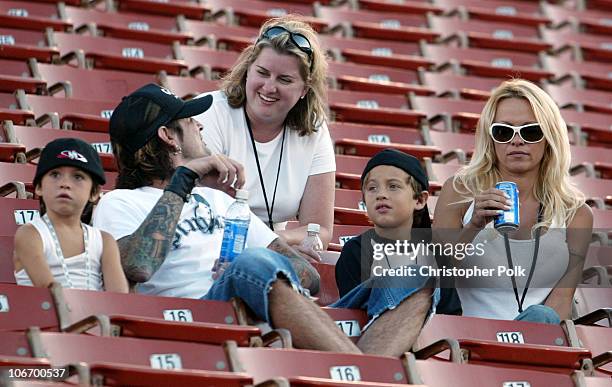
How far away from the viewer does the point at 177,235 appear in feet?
15.1

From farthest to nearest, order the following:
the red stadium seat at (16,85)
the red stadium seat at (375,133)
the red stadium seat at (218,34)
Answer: the red stadium seat at (218,34) < the red stadium seat at (375,133) < the red stadium seat at (16,85)

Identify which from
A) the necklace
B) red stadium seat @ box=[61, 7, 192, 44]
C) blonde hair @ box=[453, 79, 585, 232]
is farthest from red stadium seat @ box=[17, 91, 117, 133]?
the necklace

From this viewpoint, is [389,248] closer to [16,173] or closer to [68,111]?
[16,173]

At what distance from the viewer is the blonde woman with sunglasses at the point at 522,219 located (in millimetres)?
5000

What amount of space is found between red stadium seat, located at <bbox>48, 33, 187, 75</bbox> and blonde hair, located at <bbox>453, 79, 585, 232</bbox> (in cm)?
262

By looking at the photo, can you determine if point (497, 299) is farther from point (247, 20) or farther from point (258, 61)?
point (247, 20)

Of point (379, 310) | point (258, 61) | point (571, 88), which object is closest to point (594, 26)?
point (571, 88)

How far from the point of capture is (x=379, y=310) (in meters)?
4.49

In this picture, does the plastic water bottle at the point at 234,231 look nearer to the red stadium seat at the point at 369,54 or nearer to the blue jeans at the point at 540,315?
the blue jeans at the point at 540,315

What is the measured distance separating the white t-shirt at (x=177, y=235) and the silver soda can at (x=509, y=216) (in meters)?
0.90

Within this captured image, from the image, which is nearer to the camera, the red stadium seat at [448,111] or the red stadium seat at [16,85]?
the red stadium seat at [16,85]

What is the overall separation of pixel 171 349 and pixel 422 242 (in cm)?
128

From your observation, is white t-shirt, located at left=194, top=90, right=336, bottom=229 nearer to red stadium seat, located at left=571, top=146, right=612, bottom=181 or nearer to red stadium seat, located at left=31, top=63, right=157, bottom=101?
red stadium seat, located at left=31, top=63, right=157, bottom=101

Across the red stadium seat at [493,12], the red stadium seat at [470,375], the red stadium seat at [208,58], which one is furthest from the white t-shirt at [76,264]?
the red stadium seat at [493,12]
